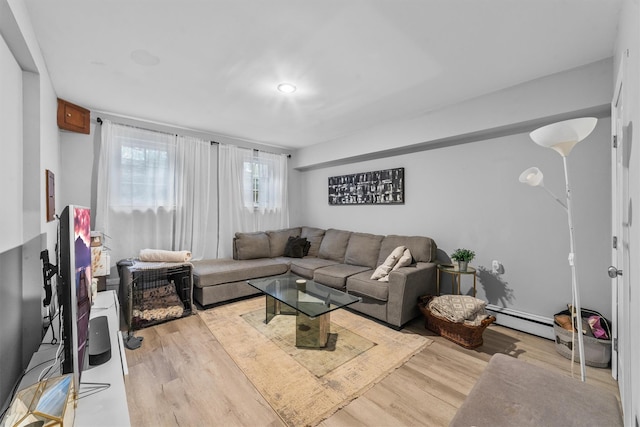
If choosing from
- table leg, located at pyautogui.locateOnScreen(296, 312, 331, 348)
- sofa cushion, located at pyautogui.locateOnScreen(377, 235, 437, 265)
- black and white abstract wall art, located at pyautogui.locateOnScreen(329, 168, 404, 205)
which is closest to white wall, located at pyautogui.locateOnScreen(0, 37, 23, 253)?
table leg, located at pyautogui.locateOnScreen(296, 312, 331, 348)

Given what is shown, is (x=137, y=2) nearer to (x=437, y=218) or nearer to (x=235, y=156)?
(x=235, y=156)

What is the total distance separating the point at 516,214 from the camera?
282 cm

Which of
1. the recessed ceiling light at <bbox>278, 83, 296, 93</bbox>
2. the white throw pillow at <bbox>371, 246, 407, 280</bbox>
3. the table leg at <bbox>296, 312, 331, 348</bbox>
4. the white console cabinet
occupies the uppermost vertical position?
the recessed ceiling light at <bbox>278, 83, 296, 93</bbox>

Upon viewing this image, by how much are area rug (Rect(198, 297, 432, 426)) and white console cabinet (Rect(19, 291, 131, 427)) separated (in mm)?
897

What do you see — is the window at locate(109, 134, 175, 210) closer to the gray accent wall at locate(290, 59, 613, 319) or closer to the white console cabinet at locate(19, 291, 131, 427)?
the white console cabinet at locate(19, 291, 131, 427)

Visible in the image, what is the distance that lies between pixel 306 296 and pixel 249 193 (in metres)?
2.51

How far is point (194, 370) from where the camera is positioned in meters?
2.09

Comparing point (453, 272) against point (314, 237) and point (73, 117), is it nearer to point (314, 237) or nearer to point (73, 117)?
point (314, 237)

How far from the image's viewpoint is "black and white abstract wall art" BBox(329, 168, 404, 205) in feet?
12.7

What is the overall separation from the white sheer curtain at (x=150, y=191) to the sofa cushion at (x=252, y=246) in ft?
1.80

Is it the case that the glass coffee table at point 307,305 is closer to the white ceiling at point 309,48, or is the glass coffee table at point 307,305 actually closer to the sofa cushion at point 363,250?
the sofa cushion at point 363,250

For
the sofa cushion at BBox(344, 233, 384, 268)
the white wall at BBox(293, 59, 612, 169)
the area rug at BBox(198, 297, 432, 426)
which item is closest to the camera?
the area rug at BBox(198, 297, 432, 426)

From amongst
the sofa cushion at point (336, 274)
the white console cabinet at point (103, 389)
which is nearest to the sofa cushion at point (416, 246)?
the sofa cushion at point (336, 274)

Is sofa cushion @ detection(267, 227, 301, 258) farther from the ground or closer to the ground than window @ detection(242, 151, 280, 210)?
closer to the ground
